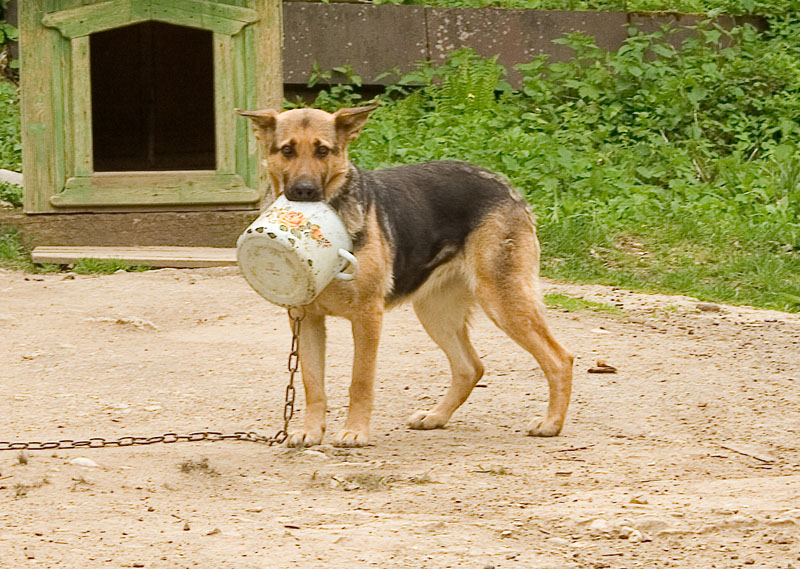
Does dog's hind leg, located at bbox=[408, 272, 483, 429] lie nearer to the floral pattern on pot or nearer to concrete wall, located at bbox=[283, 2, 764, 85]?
the floral pattern on pot

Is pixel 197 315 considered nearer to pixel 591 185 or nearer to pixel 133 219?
pixel 133 219

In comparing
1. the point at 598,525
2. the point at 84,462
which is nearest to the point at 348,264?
the point at 84,462

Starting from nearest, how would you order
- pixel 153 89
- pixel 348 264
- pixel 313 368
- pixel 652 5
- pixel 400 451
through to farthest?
pixel 348 264 < pixel 400 451 < pixel 313 368 < pixel 652 5 < pixel 153 89

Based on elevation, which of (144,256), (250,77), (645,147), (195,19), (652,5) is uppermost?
(652,5)

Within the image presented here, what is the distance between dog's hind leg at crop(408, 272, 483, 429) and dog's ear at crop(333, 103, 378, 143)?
0.92m

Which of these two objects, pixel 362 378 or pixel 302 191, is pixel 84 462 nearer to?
pixel 362 378

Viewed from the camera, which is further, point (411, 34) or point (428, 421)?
point (411, 34)

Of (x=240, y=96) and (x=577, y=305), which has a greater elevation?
(x=240, y=96)

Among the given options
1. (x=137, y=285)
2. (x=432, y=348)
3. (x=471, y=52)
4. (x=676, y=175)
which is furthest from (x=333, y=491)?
(x=471, y=52)

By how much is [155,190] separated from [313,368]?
4.83 metres

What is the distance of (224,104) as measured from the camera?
32.6 feet

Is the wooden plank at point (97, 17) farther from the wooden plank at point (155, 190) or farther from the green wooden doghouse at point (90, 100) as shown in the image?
the wooden plank at point (155, 190)

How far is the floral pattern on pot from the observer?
5086 mm

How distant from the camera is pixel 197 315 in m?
8.29
